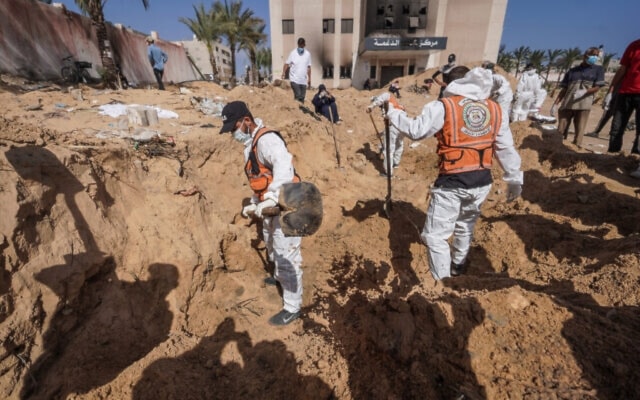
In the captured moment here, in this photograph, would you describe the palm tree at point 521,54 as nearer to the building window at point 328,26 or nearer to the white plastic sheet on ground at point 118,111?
the building window at point 328,26

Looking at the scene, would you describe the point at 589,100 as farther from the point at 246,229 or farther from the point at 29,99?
the point at 29,99

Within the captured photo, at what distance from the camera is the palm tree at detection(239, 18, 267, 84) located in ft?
71.0

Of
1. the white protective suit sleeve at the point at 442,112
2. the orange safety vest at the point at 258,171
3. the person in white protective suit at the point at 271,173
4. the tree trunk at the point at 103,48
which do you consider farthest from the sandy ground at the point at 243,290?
the tree trunk at the point at 103,48

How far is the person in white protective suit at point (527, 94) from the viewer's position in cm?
820

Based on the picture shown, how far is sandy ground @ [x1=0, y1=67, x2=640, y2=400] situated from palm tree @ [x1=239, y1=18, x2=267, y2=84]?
20216 millimetres

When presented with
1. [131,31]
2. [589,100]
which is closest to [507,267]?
[589,100]

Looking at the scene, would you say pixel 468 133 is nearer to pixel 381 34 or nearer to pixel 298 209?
pixel 298 209

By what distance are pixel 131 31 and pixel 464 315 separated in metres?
16.9

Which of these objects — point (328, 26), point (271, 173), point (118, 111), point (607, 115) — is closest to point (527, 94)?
point (607, 115)

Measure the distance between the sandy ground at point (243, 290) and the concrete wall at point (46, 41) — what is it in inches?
168

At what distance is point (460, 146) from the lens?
2635mm

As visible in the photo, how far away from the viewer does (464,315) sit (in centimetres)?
196

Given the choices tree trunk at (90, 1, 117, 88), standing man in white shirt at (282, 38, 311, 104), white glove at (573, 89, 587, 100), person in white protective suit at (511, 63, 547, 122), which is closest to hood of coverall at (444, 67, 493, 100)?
white glove at (573, 89, 587, 100)

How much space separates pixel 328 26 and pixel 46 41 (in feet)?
63.5
